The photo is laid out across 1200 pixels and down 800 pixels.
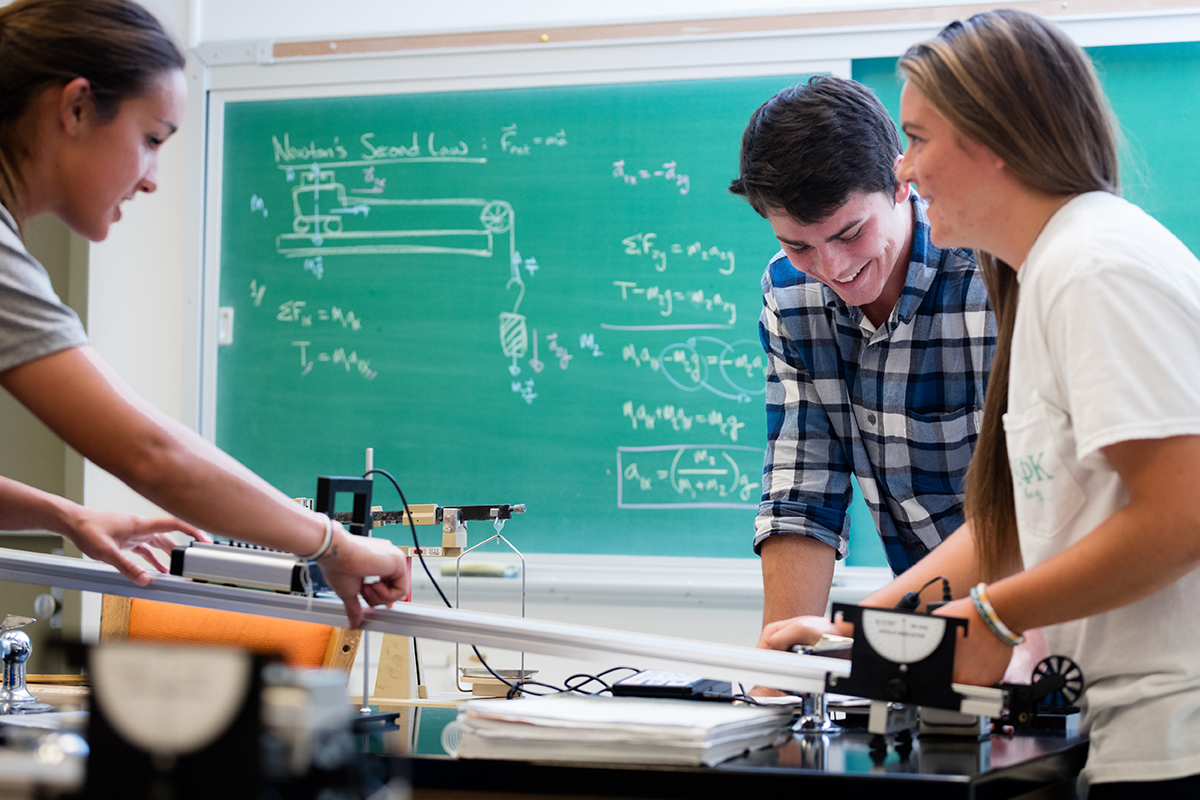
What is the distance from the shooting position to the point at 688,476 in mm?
2885

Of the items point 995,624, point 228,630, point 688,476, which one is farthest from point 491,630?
point 688,476

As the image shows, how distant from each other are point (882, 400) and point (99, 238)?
125cm

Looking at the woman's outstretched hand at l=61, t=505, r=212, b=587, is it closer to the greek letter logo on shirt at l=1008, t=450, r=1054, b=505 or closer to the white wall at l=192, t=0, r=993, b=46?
the greek letter logo on shirt at l=1008, t=450, r=1054, b=505

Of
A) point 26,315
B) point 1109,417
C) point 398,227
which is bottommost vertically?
point 1109,417

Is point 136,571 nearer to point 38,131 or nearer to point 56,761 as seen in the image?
point 38,131

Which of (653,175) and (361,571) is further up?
(653,175)

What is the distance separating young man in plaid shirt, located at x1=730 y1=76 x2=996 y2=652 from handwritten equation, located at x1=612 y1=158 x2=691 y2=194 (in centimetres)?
104

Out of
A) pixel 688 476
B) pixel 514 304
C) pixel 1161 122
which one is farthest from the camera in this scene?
pixel 514 304

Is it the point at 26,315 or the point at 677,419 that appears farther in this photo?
the point at 677,419

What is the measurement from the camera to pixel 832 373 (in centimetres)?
184

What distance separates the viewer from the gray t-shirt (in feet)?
3.46

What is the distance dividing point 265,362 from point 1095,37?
2547mm

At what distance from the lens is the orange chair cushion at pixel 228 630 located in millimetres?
1988

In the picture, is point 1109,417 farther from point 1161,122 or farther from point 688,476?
point 1161,122
